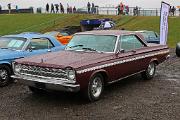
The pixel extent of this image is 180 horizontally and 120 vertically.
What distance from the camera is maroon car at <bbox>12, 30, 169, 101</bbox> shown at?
7516 mm

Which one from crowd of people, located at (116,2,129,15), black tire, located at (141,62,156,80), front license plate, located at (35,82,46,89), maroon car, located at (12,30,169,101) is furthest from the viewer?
crowd of people, located at (116,2,129,15)

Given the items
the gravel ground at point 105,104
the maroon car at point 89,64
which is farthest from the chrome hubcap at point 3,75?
the maroon car at point 89,64

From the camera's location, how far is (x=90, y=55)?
8305 millimetres

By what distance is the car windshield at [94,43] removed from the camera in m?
8.79

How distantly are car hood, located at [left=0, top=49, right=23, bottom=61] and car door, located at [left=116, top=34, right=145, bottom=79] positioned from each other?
115 inches

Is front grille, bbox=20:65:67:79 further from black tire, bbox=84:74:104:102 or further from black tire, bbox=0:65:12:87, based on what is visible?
black tire, bbox=0:65:12:87

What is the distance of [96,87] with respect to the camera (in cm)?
814

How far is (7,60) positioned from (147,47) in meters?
3.98

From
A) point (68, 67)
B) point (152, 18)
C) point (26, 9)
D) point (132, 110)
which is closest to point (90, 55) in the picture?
point (68, 67)

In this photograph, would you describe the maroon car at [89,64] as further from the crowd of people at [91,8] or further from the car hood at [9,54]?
the crowd of people at [91,8]

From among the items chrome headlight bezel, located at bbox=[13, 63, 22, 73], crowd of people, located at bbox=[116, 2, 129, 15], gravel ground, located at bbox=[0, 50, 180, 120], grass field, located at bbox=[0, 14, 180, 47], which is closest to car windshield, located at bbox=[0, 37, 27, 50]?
gravel ground, located at bbox=[0, 50, 180, 120]

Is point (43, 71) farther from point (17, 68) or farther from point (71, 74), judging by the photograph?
point (17, 68)

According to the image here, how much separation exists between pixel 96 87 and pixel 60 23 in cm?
3888

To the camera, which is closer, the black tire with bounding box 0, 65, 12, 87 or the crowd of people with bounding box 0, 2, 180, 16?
the black tire with bounding box 0, 65, 12, 87
